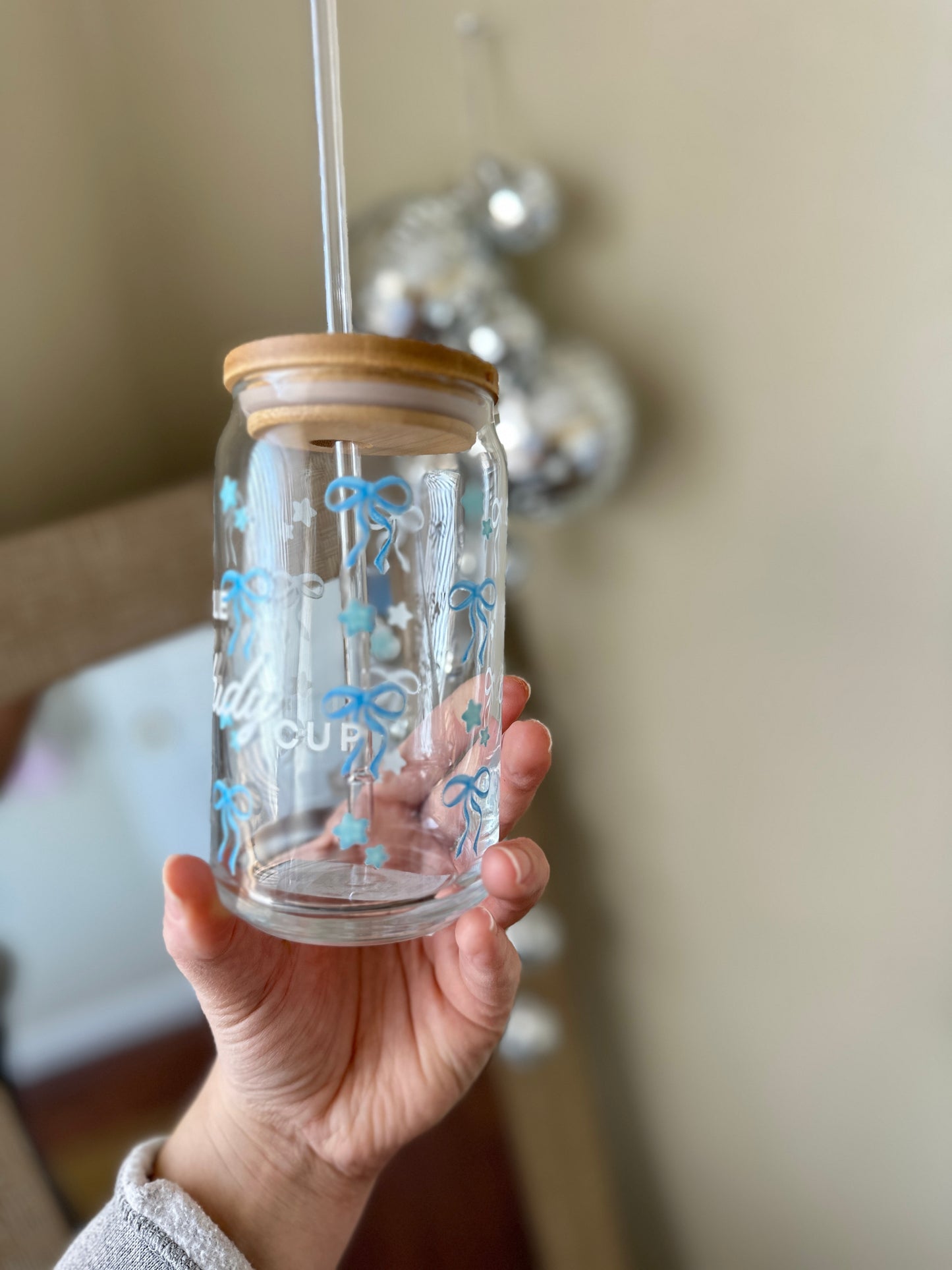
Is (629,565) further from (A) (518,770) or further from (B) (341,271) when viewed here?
(B) (341,271)

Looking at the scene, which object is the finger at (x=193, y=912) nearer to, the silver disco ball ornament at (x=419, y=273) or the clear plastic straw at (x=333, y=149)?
the clear plastic straw at (x=333, y=149)

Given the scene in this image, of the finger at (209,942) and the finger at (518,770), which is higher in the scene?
the finger at (518,770)

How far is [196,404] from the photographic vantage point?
1.19 metres

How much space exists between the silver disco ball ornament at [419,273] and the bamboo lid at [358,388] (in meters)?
0.43

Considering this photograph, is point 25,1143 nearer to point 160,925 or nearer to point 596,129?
point 160,925

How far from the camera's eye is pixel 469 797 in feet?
1.77

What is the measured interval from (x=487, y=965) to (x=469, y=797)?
117 mm

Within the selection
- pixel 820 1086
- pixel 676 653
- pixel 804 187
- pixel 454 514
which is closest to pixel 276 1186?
pixel 454 514

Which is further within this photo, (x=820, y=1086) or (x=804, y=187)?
(x=820, y=1086)

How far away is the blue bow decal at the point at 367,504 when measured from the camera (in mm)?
492

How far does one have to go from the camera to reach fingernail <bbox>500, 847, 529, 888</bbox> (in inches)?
20.4

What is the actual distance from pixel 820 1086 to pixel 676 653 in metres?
0.62

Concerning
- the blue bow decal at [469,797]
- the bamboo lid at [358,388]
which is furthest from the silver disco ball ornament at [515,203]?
the blue bow decal at [469,797]

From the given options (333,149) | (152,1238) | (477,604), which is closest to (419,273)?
(333,149)
